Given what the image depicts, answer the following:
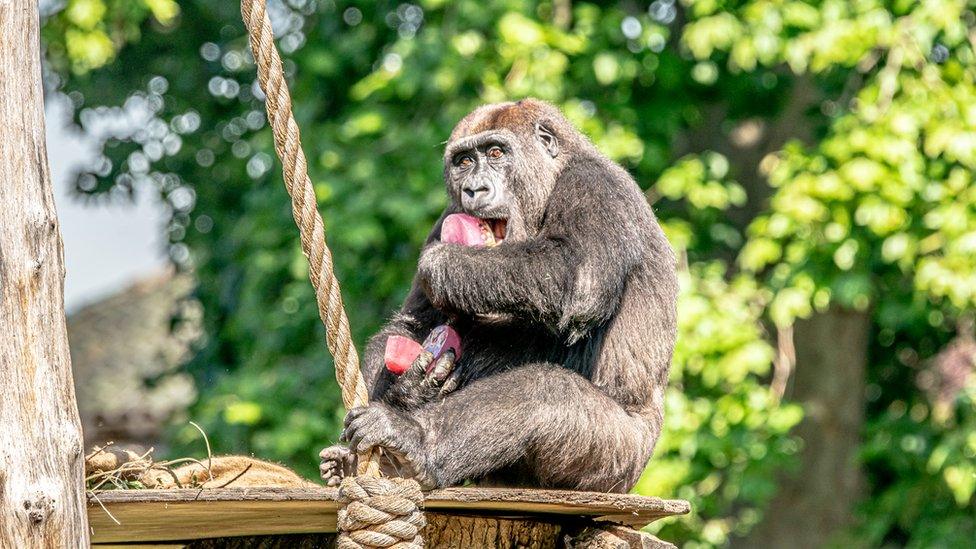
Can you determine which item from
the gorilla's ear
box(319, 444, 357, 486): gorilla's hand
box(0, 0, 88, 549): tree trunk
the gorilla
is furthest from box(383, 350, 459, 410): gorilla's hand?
box(0, 0, 88, 549): tree trunk

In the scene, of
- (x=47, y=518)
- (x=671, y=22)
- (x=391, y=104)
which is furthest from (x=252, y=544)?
(x=671, y=22)

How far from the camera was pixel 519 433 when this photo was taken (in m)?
4.04

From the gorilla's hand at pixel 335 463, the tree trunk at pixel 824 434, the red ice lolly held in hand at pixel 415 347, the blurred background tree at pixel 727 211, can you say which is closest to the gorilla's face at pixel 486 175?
the red ice lolly held in hand at pixel 415 347

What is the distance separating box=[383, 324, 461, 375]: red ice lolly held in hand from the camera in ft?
14.7

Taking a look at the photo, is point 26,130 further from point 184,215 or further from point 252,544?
point 184,215

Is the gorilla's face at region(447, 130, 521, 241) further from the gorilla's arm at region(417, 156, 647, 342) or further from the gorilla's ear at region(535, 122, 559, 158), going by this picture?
the gorilla's arm at region(417, 156, 647, 342)

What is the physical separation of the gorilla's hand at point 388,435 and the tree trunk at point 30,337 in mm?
768

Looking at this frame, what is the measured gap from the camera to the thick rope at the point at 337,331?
3.37 metres

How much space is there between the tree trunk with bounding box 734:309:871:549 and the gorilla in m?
5.68

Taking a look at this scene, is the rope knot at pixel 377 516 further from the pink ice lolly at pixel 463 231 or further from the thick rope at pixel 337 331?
the pink ice lolly at pixel 463 231

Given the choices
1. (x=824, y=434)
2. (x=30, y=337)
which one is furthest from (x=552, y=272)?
(x=824, y=434)

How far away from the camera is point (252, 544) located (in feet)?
13.8

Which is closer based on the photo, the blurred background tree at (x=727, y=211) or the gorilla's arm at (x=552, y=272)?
the gorilla's arm at (x=552, y=272)

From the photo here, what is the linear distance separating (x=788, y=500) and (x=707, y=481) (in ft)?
6.06
